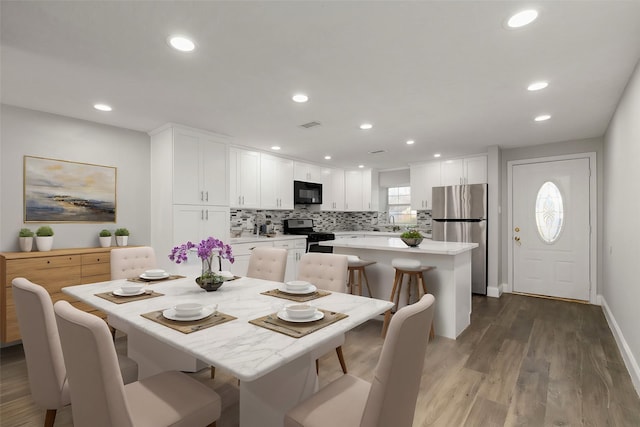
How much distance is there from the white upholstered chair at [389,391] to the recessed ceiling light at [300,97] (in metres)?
2.25

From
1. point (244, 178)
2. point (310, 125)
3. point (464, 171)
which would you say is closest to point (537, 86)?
point (310, 125)

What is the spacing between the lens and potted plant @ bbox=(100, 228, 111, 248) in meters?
3.62

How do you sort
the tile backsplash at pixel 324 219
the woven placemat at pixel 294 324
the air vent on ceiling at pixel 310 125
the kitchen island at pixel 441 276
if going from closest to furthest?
the woven placemat at pixel 294 324 → the kitchen island at pixel 441 276 → the air vent on ceiling at pixel 310 125 → the tile backsplash at pixel 324 219

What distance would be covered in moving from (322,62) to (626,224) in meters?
2.87

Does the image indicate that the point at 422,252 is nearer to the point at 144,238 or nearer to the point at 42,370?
the point at 42,370

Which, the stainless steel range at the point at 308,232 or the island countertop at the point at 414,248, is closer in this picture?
the island countertop at the point at 414,248

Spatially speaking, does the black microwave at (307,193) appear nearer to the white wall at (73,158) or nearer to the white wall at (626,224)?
the white wall at (73,158)

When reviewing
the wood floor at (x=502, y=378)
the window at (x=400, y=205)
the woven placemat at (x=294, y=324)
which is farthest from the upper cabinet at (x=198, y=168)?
the window at (x=400, y=205)

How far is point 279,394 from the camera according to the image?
150cm

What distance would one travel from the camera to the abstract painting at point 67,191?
326 cm

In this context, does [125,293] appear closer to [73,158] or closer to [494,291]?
[73,158]

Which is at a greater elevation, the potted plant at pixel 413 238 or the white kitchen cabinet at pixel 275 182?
the white kitchen cabinet at pixel 275 182

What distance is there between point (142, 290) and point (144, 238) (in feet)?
8.01

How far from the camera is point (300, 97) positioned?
9.56ft
